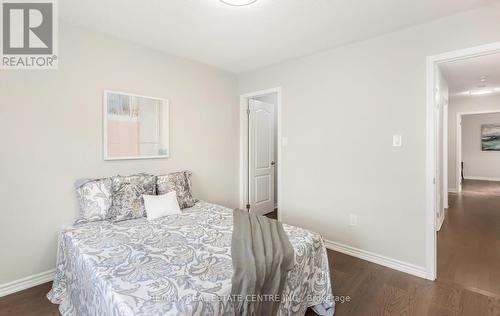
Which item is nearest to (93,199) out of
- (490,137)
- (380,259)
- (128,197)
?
(128,197)

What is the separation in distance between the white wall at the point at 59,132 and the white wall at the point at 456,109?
670 cm

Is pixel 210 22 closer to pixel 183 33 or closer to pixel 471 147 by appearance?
pixel 183 33

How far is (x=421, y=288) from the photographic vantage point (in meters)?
2.17

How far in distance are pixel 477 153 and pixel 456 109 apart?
3.47 metres

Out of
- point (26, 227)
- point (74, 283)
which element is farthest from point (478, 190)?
point (26, 227)

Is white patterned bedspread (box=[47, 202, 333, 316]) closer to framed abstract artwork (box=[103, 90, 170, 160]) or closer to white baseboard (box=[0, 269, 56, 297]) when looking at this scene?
white baseboard (box=[0, 269, 56, 297])

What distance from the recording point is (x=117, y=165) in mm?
2672

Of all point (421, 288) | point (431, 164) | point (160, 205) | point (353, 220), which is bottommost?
point (421, 288)

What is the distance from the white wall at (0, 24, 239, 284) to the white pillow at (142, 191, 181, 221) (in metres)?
0.57

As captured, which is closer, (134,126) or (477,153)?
(134,126)

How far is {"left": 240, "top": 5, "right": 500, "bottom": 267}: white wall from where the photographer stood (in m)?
2.36

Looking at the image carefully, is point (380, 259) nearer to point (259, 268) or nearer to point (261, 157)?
point (259, 268)

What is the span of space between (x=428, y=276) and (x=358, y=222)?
77cm

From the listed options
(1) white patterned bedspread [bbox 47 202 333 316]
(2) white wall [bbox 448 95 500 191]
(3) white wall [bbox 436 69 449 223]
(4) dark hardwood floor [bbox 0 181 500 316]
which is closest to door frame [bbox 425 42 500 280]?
(4) dark hardwood floor [bbox 0 181 500 316]
